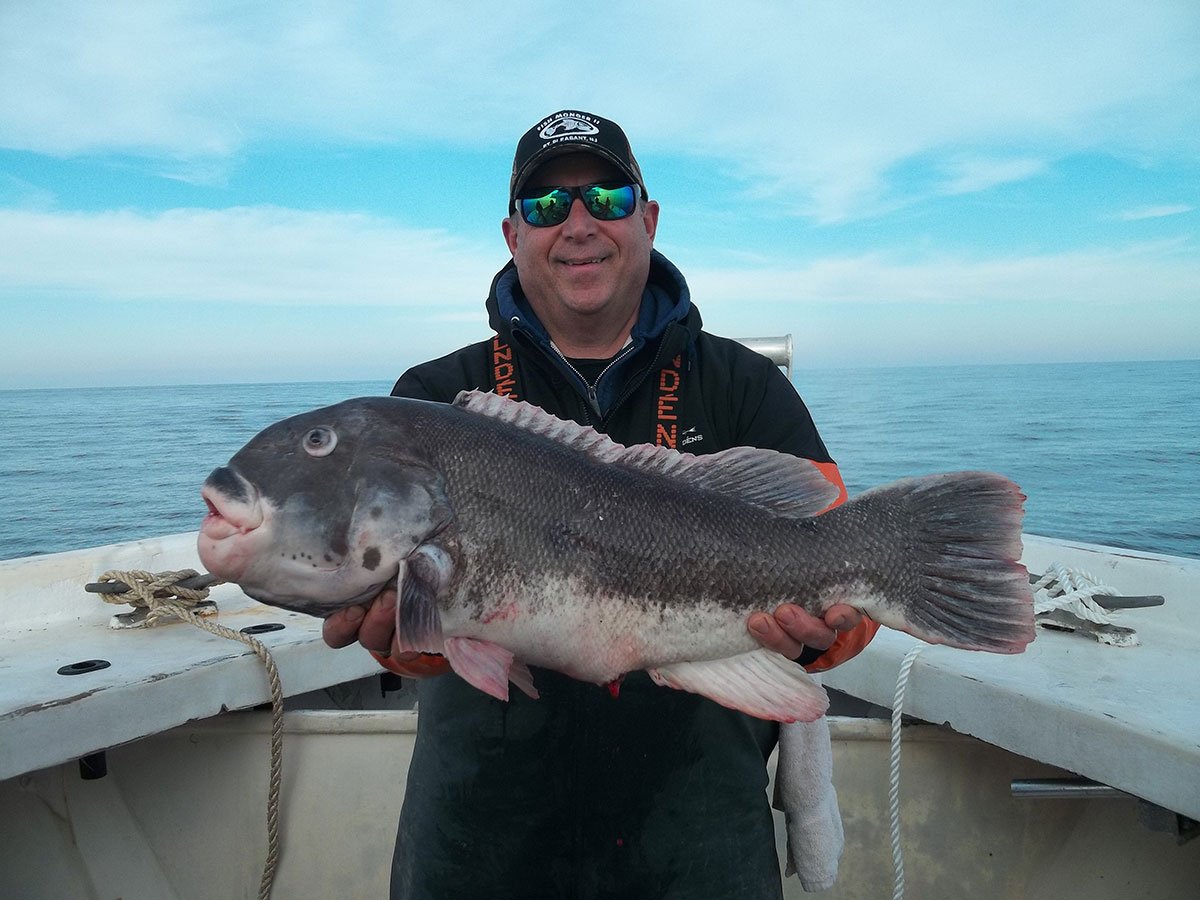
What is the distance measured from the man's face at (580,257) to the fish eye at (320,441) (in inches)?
45.8

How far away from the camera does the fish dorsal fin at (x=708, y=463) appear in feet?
8.42

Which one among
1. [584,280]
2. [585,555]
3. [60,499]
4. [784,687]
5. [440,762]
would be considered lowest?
[60,499]

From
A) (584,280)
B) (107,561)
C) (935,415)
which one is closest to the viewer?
(584,280)

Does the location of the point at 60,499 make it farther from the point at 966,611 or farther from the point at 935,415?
the point at 935,415

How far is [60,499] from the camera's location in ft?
54.7

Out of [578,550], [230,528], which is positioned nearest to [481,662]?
[578,550]

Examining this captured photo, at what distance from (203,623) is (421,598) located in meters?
2.59

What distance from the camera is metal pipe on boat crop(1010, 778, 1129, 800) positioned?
10.5ft

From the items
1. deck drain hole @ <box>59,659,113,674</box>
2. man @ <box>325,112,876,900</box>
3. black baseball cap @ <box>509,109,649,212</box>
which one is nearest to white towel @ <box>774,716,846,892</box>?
man @ <box>325,112,876,900</box>

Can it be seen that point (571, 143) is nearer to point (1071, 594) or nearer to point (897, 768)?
point (897, 768)

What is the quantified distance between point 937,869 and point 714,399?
2.70 m

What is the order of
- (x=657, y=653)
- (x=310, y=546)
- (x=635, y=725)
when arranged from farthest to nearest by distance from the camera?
(x=635, y=725) < (x=657, y=653) < (x=310, y=546)

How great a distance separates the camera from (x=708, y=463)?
2.60 metres

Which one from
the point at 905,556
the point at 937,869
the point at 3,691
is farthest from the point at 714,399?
the point at 3,691
